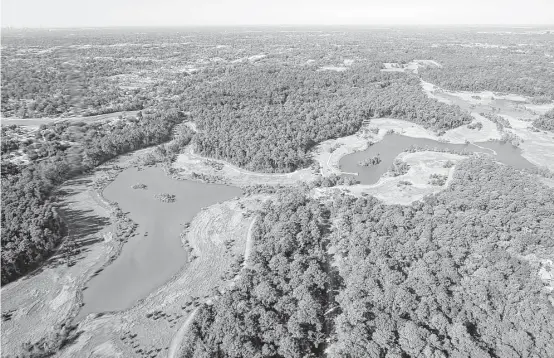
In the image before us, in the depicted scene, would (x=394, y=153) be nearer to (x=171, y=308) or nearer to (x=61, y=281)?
(x=171, y=308)

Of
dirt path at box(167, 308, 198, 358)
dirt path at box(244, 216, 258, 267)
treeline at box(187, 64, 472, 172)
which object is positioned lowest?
dirt path at box(167, 308, 198, 358)

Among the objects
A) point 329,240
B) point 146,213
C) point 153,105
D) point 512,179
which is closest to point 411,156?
point 512,179

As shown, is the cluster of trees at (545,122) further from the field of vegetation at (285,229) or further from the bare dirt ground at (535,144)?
the field of vegetation at (285,229)

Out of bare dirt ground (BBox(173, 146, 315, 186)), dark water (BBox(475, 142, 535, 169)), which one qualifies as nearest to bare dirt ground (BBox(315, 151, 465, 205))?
bare dirt ground (BBox(173, 146, 315, 186))

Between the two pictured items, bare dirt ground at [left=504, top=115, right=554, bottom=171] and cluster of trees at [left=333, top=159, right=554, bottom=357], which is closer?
cluster of trees at [left=333, top=159, right=554, bottom=357]

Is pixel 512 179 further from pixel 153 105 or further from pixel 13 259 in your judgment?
pixel 153 105

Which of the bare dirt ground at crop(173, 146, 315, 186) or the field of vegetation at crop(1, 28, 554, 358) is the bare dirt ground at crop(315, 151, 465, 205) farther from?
the bare dirt ground at crop(173, 146, 315, 186)

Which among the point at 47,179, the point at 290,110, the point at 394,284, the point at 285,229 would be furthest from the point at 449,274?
the point at 290,110
